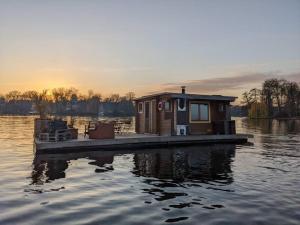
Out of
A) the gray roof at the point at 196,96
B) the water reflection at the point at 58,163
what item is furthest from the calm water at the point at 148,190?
the gray roof at the point at 196,96

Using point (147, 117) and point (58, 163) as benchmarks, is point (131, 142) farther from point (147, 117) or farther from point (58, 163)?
point (58, 163)

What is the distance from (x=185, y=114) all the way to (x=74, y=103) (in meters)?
145

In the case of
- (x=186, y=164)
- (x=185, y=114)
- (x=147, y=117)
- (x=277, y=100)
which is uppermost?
(x=277, y=100)

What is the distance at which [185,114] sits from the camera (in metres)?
21.5

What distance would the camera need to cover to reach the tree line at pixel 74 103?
145 meters

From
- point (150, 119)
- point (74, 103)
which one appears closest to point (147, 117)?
point (150, 119)

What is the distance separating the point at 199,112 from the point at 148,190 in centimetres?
1337

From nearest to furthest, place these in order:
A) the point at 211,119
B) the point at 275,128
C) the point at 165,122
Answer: the point at 165,122, the point at 211,119, the point at 275,128

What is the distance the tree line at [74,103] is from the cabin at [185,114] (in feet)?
380

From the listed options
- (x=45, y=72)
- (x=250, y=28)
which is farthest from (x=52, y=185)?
(x=45, y=72)

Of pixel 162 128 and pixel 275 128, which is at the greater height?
pixel 162 128

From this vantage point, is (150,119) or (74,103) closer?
(150,119)

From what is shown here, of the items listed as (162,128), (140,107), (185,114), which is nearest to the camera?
(185,114)

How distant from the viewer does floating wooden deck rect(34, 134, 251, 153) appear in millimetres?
16500
